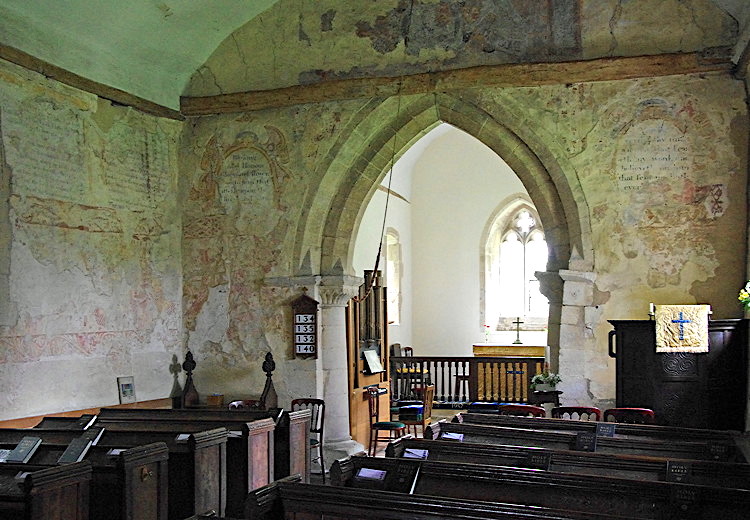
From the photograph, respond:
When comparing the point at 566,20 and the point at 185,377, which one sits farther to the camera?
the point at 185,377

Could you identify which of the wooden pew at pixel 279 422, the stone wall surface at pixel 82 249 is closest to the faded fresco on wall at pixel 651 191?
the wooden pew at pixel 279 422

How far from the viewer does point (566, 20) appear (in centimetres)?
736

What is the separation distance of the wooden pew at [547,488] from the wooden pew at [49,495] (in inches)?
51.4

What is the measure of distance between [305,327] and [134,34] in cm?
333

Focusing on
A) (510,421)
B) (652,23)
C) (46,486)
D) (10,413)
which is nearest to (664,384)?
(510,421)

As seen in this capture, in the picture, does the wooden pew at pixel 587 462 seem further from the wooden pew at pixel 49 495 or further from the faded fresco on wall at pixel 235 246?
the faded fresco on wall at pixel 235 246

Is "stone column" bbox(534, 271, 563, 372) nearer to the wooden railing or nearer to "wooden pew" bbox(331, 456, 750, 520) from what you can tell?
"wooden pew" bbox(331, 456, 750, 520)

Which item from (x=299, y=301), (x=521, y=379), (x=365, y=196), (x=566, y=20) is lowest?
(x=521, y=379)

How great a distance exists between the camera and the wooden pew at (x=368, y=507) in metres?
2.90

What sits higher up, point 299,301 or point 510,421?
point 299,301

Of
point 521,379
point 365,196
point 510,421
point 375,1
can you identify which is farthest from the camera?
point 521,379

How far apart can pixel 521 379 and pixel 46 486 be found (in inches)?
354

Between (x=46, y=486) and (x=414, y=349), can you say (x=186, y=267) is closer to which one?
(x=46, y=486)

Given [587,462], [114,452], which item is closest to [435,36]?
[587,462]
